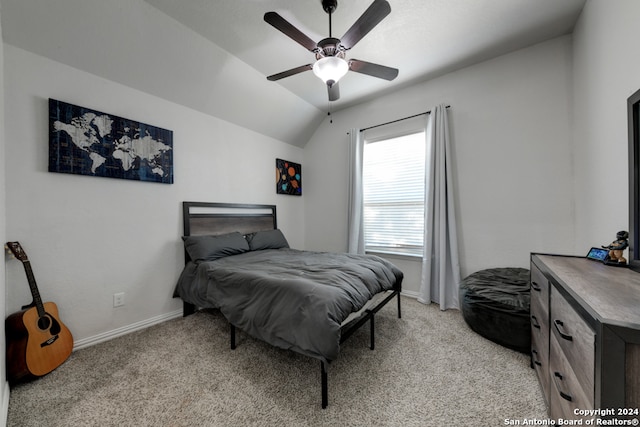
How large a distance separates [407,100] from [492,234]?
1.99 m

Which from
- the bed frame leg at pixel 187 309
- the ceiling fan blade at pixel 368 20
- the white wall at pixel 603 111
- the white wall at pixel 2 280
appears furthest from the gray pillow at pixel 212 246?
the white wall at pixel 603 111

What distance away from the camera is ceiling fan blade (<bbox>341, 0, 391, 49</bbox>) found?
1.37 meters

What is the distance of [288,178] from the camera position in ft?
13.0

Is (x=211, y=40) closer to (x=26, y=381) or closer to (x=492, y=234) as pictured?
(x=26, y=381)

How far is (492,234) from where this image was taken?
261cm

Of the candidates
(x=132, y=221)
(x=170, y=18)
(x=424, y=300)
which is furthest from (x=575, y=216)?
(x=132, y=221)

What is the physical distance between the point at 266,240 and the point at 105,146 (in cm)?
191

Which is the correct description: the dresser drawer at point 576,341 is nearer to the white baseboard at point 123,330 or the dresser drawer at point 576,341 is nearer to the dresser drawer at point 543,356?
the dresser drawer at point 543,356

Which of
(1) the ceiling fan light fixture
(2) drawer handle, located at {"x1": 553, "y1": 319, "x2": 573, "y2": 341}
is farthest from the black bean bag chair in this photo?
(1) the ceiling fan light fixture

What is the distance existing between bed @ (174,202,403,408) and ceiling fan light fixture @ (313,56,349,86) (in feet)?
4.92

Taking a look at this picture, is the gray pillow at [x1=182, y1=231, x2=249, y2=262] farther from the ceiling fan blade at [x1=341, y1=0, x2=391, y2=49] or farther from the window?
the ceiling fan blade at [x1=341, y1=0, x2=391, y2=49]

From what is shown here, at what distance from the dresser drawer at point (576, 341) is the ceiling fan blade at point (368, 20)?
1.74 m

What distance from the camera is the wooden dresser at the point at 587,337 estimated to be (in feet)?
2.05

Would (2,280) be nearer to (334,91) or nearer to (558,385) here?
(334,91)
